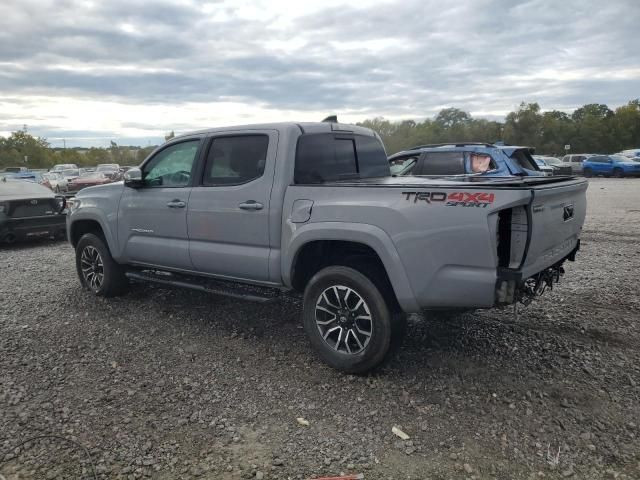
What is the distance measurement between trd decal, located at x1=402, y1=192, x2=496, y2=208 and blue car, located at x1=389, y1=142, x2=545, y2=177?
6432mm

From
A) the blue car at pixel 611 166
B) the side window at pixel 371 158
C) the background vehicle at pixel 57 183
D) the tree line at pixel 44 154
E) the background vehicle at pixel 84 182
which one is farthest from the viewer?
the tree line at pixel 44 154

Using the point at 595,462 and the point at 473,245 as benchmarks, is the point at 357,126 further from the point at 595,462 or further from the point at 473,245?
the point at 595,462

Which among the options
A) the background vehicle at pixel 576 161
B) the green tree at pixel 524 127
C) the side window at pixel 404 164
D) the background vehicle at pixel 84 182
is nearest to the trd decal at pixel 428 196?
the side window at pixel 404 164

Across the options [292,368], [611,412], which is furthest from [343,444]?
[611,412]

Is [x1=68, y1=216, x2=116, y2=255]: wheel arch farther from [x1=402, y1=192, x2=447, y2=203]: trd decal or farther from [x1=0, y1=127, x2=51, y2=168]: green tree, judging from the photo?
[x1=0, y1=127, x2=51, y2=168]: green tree

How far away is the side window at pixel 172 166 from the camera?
539 cm

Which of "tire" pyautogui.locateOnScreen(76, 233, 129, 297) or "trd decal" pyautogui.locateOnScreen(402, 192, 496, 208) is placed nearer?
"trd decal" pyautogui.locateOnScreen(402, 192, 496, 208)

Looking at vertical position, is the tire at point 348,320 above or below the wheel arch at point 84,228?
below

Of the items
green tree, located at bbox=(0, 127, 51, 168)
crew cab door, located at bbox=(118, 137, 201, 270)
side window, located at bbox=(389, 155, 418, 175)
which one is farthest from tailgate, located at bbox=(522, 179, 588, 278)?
green tree, located at bbox=(0, 127, 51, 168)

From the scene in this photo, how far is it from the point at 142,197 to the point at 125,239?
1.78ft

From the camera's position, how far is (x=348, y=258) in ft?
14.2

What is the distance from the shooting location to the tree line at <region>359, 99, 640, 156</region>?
62719 mm

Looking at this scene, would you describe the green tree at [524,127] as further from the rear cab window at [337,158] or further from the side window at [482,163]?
the rear cab window at [337,158]

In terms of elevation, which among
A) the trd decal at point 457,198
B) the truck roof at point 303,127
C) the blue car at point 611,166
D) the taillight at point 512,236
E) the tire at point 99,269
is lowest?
the blue car at point 611,166
